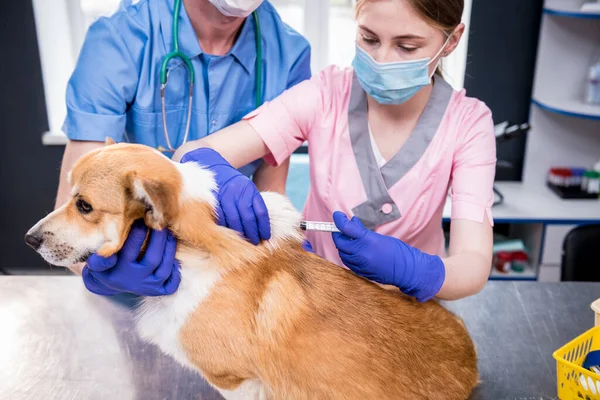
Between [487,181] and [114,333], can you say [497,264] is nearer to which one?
[487,181]

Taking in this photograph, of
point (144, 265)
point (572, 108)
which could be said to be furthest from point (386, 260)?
point (572, 108)

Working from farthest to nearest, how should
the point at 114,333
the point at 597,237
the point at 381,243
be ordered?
the point at 597,237, the point at 114,333, the point at 381,243

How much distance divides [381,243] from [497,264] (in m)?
2.13

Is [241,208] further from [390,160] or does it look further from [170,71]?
[170,71]

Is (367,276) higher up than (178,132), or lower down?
lower down

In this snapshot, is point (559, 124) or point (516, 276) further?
point (559, 124)

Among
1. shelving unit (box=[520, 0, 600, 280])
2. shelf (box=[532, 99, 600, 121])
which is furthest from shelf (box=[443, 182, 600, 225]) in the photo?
shelf (box=[532, 99, 600, 121])

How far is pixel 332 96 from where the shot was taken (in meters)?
1.55

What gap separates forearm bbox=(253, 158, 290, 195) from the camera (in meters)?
1.79

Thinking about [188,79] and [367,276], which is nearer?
[367,276]

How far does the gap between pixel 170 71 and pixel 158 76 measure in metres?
0.04

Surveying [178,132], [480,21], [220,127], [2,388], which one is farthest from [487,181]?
[480,21]

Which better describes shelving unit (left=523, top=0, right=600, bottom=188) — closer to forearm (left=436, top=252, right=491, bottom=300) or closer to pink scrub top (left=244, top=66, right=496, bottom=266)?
pink scrub top (left=244, top=66, right=496, bottom=266)

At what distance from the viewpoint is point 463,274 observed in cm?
129
